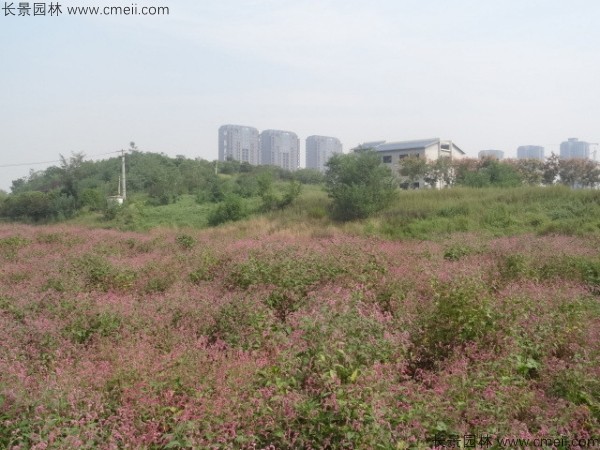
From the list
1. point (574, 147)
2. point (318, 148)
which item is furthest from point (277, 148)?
point (574, 147)

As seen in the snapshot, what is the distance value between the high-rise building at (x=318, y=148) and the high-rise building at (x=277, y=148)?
9.17ft

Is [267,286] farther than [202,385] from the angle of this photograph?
Yes

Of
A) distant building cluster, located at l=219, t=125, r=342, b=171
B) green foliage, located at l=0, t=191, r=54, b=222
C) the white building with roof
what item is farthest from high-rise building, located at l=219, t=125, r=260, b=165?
green foliage, located at l=0, t=191, r=54, b=222

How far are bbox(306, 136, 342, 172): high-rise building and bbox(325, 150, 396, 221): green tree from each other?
47438mm

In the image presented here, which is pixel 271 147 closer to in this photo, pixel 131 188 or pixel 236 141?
pixel 236 141

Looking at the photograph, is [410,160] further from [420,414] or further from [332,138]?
[332,138]

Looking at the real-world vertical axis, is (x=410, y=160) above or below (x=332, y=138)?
below

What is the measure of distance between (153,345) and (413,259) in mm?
5355

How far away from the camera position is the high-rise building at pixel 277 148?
2785 inches

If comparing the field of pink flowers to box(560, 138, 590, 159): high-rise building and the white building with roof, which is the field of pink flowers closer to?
the white building with roof

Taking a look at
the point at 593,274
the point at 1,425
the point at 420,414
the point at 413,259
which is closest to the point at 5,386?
the point at 1,425

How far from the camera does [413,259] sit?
906cm

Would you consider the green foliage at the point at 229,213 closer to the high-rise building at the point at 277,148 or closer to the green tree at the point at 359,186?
the green tree at the point at 359,186

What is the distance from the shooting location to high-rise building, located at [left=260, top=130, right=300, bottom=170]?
7075 cm
